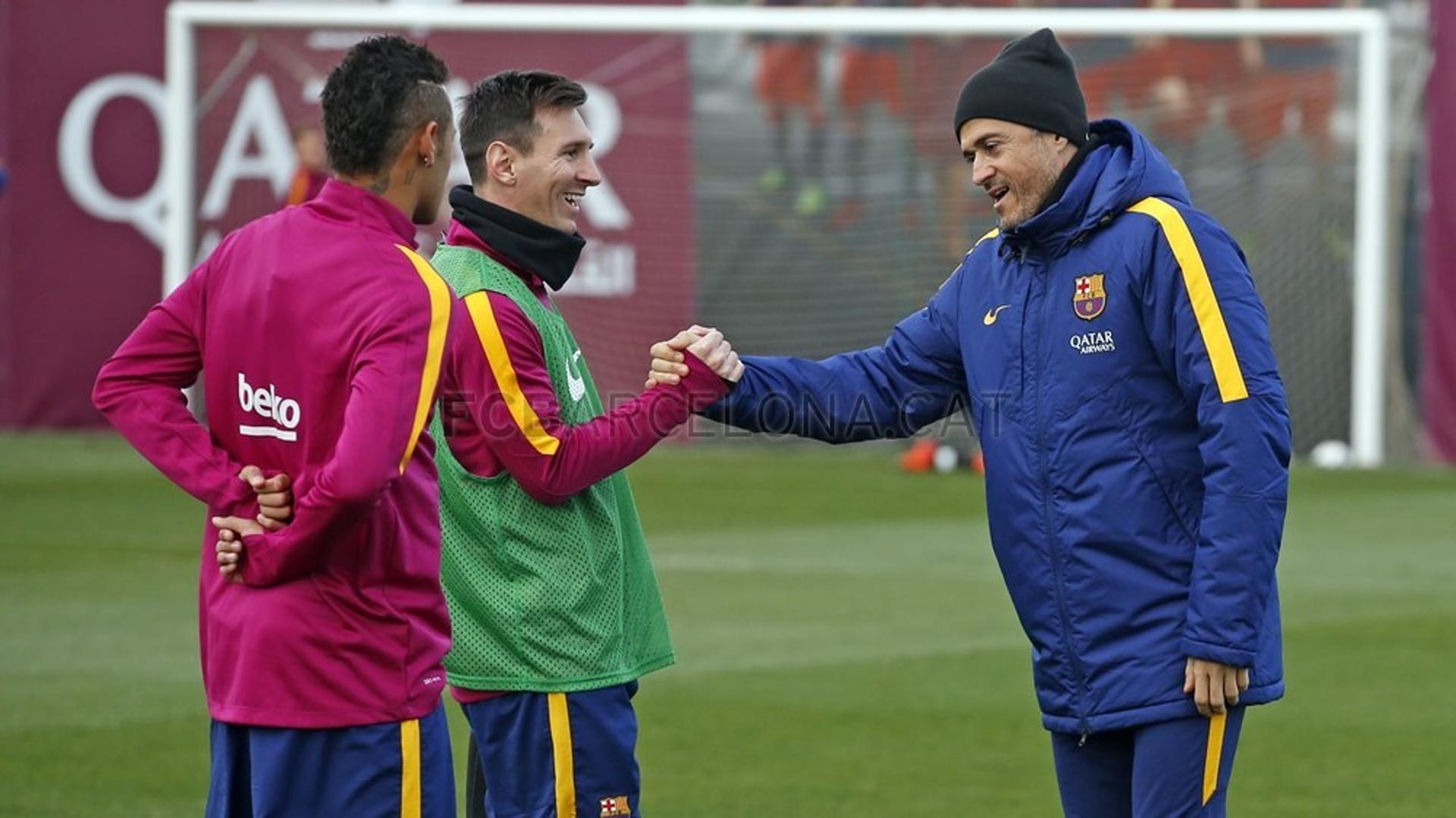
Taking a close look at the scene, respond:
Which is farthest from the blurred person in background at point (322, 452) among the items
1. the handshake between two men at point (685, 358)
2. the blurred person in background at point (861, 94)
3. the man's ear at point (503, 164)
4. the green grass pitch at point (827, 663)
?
the blurred person in background at point (861, 94)

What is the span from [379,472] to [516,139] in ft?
4.09

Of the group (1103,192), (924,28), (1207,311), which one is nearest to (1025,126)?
(1103,192)

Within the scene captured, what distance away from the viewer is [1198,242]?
4.66 meters

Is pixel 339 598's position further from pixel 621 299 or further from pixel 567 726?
pixel 621 299

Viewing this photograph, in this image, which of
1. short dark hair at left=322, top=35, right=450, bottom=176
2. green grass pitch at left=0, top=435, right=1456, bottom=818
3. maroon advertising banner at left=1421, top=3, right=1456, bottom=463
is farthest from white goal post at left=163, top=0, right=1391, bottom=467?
short dark hair at left=322, top=35, right=450, bottom=176

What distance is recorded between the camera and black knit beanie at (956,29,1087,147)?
4875 millimetres

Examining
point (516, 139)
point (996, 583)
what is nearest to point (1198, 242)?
point (516, 139)

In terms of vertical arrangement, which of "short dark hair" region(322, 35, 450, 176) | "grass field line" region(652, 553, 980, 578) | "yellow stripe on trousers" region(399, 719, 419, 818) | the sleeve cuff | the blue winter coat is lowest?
"grass field line" region(652, 553, 980, 578)

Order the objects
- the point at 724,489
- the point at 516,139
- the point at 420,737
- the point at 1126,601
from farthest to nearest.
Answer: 1. the point at 724,489
2. the point at 516,139
3. the point at 1126,601
4. the point at 420,737

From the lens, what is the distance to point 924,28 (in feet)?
64.2

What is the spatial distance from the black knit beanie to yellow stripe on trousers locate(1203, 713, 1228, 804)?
1294mm

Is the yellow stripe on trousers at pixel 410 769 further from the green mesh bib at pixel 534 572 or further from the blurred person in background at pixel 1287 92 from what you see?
the blurred person in background at pixel 1287 92

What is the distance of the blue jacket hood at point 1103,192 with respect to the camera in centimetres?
478

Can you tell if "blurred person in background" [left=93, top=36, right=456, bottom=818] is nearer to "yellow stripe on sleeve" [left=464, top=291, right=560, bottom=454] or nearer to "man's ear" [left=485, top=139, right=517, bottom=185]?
"yellow stripe on sleeve" [left=464, top=291, right=560, bottom=454]
